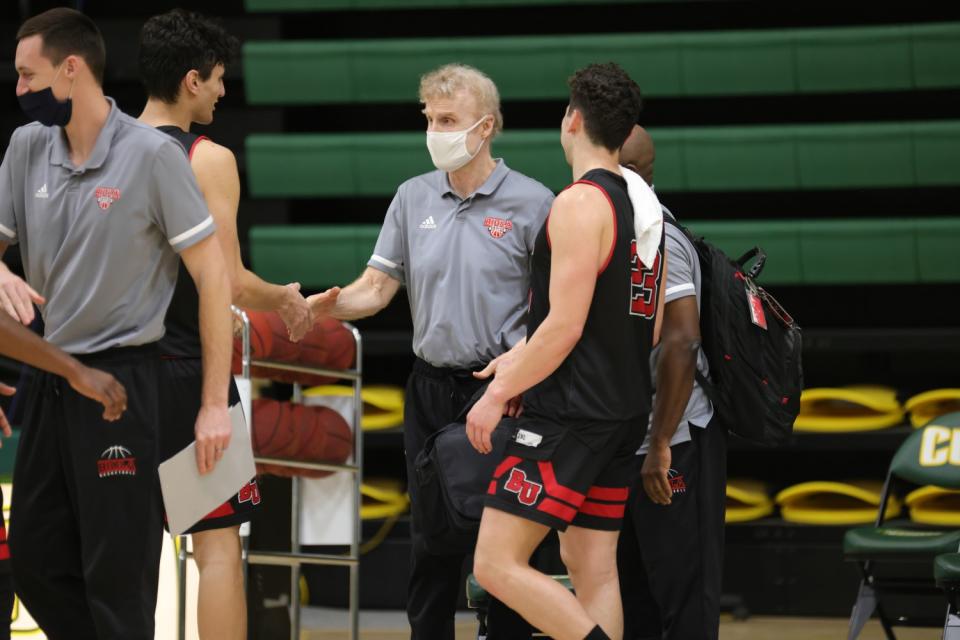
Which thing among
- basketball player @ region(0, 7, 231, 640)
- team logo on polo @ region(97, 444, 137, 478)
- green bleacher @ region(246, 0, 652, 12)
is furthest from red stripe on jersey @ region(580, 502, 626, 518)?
green bleacher @ region(246, 0, 652, 12)

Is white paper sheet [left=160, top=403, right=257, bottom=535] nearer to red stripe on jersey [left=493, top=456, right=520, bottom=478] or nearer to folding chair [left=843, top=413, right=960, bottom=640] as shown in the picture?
red stripe on jersey [left=493, top=456, right=520, bottom=478]

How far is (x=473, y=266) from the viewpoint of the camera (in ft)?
12.7

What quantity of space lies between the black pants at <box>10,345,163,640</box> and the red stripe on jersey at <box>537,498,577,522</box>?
0.87 m

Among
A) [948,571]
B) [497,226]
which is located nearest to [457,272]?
[497,226]

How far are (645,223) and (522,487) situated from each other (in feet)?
2.25

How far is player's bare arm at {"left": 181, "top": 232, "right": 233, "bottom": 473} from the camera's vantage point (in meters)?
3.05

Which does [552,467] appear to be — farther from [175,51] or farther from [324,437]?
[324,437]

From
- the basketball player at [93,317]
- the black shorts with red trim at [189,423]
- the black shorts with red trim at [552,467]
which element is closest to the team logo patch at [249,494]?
the black shorts with red trim at [189,423]

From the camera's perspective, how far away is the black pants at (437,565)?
12.7 feet

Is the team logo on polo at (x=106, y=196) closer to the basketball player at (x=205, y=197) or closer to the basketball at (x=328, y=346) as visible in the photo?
the basketball player at (x=205, y=197)

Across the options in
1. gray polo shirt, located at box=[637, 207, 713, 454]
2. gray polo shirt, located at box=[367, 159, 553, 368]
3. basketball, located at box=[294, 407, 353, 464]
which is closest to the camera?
gray polo shirt, located at box=[637, 207, 713, 454]

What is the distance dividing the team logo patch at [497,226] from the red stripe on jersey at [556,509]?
92 centimetres

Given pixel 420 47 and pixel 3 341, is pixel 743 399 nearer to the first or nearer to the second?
pixel 3 341

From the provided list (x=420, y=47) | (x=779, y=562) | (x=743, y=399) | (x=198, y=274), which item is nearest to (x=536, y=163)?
(x=420, y=47)
